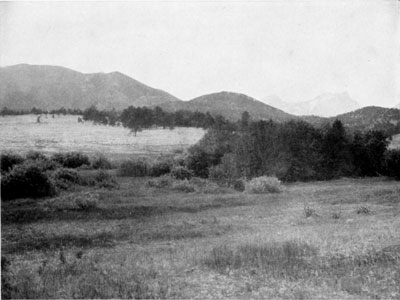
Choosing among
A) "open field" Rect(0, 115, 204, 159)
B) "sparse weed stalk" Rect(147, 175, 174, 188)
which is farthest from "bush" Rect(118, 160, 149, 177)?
"sparse weed stalk" Rect(147, 175, 174, 188)

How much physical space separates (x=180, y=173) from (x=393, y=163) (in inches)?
694

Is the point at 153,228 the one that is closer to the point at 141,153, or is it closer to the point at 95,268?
the point at 95,268

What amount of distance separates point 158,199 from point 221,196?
3.69 m

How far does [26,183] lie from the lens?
639 inches

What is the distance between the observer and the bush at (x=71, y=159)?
19291 mm

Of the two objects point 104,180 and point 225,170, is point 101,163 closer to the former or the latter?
point 104,180

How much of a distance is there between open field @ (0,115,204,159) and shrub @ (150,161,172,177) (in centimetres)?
70

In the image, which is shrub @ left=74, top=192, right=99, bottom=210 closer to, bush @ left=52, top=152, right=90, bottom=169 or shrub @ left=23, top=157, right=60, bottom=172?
shrub @ left=23, top=157, right=60, bottom=172

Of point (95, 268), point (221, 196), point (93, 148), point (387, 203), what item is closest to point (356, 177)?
point (387, 203)

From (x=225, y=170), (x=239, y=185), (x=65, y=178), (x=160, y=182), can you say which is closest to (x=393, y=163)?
(x=225, y=170)

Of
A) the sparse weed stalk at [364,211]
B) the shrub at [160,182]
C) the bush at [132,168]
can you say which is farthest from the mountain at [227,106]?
the sparse weed stalk at [364,211]

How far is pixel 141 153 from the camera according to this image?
21.1 meters

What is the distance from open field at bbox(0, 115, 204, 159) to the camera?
1761 cm

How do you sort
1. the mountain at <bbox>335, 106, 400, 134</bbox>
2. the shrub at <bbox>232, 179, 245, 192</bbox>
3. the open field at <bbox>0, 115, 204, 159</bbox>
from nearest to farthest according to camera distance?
1. the open field at <bbox>0, 115, 204, 159</bbox>
2. the shrub at <bbox>232, 179, 245, 192</bbox>
3. the mountain at <bbox>335, 106, 400, 134</bbox>
